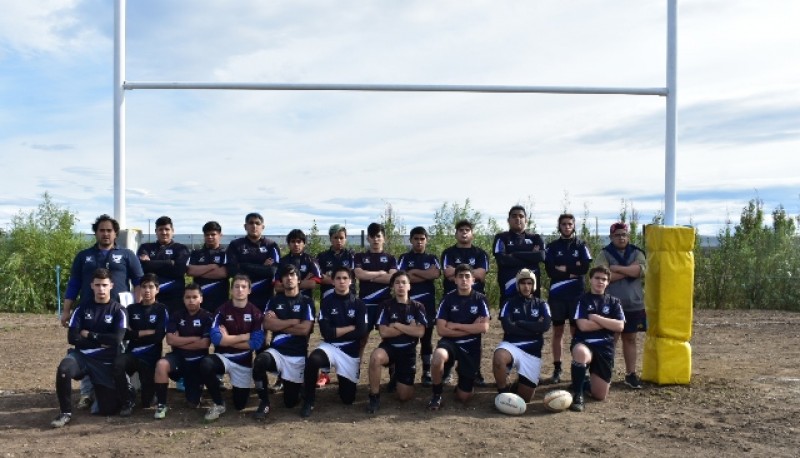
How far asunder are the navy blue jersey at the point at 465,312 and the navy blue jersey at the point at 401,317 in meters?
0.20

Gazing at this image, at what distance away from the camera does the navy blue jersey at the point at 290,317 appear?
21.6 feet

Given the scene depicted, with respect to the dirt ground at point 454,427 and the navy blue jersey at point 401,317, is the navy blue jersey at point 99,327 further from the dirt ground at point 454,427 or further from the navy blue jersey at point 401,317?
the navy blue jersey at point 401,317

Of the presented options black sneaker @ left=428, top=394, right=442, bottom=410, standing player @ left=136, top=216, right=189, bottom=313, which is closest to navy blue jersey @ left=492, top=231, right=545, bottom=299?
black sneaker @ left=428, top=394, right=442, bottom=410

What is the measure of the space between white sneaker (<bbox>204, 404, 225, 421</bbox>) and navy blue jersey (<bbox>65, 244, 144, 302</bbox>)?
4.80 feet

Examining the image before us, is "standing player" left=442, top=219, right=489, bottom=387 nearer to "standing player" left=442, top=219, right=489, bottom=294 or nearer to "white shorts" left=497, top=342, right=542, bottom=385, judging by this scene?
"standing player" left=442, top=219, right=489, bottom=294

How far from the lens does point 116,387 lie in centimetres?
640

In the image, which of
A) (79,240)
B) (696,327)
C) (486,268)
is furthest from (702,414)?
(79,240)

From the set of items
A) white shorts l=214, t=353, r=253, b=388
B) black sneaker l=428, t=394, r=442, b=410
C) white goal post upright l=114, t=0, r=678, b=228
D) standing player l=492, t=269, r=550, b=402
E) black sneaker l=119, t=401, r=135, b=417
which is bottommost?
black sneaker l=119, t=401, r=135, b=417

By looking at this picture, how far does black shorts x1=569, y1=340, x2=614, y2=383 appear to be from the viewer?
6.77 m

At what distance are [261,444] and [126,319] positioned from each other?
1.92 m

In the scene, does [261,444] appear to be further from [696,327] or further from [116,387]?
[696,327]

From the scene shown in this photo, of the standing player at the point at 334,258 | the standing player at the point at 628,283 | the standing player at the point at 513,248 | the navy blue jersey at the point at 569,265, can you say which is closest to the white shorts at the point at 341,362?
the standing player at the point at 334,258

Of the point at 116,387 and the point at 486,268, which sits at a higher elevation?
the point at 486,268

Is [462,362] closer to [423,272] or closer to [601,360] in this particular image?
[423,272]
